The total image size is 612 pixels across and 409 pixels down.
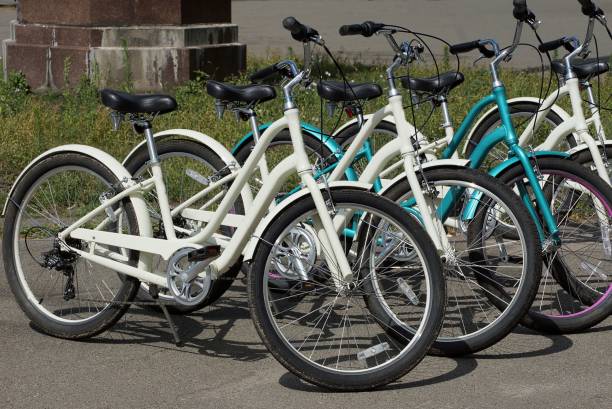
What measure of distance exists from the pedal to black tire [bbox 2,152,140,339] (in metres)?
0.32

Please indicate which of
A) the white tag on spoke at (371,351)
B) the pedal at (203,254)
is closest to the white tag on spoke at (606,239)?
the white tag on spoke at (371,351)

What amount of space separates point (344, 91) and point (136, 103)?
3.13 feet

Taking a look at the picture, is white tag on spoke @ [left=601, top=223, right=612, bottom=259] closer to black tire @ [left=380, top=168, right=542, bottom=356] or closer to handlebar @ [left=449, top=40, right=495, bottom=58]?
black tire @ [left=380, top=168, right=542, bottom=356]

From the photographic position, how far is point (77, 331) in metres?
5.23

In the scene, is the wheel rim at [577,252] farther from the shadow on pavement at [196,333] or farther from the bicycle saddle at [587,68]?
the shadow on pavement at [196,333]

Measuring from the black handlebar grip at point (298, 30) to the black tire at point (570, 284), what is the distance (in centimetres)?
112

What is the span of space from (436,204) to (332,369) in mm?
858

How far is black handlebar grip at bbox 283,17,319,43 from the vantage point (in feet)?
15.1

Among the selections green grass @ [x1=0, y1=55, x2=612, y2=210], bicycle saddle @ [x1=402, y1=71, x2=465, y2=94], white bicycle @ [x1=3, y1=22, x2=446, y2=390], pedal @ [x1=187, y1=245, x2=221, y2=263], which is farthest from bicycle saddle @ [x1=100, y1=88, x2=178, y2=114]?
green grass @ [x1=0, y1=55, x2=612, y2=210]

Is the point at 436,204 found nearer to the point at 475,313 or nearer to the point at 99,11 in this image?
the point at 475,313

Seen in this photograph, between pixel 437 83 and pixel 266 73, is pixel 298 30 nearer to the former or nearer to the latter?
pixel 266 73

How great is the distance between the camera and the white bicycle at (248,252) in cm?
458

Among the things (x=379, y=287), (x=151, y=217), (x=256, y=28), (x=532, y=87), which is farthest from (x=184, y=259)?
(x=256, y=28)

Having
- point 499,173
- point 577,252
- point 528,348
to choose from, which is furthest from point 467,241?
point 577,252
